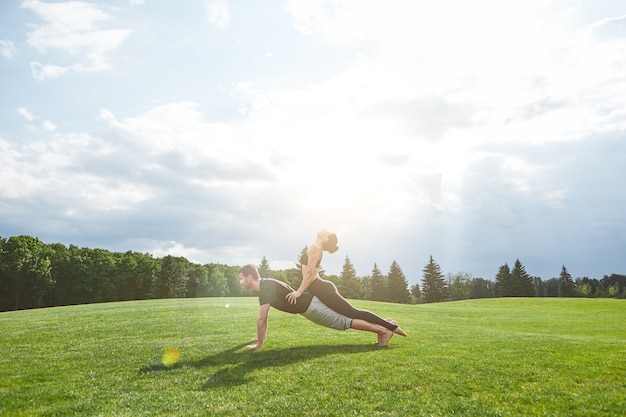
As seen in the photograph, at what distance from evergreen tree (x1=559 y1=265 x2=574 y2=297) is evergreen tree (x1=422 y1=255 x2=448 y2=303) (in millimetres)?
52186

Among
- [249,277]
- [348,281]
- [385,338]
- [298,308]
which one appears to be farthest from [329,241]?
[348,281]

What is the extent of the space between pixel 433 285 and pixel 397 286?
365 inches

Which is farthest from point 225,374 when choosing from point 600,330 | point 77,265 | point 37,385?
point 77,265

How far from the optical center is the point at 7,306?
240ft

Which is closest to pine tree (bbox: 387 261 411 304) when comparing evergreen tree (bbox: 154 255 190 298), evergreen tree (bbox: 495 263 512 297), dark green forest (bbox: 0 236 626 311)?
dark green forest (bbox: 0 236 626 311)

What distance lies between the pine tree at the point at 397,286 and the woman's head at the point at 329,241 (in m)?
93.9

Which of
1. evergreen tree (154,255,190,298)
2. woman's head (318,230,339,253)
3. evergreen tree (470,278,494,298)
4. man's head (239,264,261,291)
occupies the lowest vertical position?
evergreen tree (470,278,494,298)

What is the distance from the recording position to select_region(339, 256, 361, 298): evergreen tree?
92.2 metres

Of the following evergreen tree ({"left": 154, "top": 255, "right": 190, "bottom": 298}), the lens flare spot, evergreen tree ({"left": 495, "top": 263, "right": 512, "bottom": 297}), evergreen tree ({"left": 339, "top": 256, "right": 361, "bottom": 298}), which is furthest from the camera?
evergreen tree ({"left": 495, "top": 263, "right": 512, "bottom": 297})

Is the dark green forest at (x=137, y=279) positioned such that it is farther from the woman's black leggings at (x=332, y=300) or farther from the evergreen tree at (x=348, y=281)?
the woman's black leggings at (x=332, y=300)

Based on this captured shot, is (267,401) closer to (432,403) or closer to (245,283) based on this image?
(432,403)

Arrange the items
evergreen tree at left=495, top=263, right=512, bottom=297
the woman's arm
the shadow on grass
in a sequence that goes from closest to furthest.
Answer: the shadow on grass < the woman's arm < evergreen tree at left=495, top=263, right=512, bottom=297

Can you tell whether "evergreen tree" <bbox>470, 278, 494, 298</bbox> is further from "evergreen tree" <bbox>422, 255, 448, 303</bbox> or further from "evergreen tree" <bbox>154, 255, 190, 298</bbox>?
"evergreen tree" <bbox>154, 255, 190, 298</bbox>

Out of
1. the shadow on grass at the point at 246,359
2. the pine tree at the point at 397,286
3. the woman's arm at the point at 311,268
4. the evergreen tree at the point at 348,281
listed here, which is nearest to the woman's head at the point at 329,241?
the woman's arm at the point at 311,268
